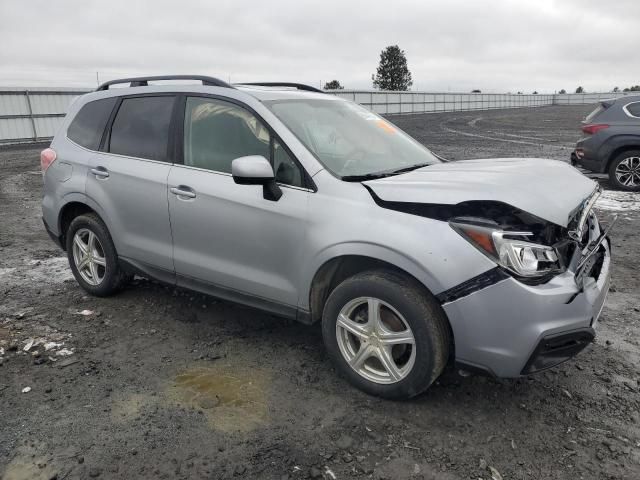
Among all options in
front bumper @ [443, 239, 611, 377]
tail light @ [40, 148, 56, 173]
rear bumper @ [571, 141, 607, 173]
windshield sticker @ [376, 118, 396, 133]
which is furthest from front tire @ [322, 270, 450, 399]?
rear bumper @ [571, 141, 607, 173]

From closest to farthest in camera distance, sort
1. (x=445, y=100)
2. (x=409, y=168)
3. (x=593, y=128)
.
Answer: (x=409, y=168) < (x=593, y=128) < (x=445, y=100)

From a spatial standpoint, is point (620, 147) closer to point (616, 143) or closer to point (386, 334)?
point (616, 143)

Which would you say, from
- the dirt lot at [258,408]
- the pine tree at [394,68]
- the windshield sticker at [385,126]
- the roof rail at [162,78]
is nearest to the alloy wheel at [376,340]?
the dirt lot at [258,408]

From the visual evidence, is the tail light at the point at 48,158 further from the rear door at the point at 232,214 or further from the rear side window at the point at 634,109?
the rear side window at the point at 634,109

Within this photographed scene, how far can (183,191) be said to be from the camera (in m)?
3.79

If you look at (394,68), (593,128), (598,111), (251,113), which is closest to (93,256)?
(251,113)

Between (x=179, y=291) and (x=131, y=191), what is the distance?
3.86 ft

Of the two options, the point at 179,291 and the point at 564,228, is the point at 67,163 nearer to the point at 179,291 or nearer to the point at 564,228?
the point at 179,291

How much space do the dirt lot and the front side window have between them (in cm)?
128

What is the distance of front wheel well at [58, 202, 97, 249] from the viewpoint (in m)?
4.70

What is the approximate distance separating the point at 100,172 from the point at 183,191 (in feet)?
3.42

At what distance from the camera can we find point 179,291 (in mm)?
4961

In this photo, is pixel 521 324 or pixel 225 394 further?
pixel 225 394

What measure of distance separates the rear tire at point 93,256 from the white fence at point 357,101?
16.1 ft
